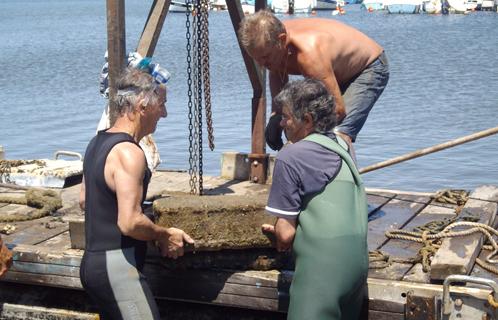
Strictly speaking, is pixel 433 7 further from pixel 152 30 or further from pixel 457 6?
pixel 152 30

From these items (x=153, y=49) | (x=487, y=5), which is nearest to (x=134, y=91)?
(x=153, y=49)

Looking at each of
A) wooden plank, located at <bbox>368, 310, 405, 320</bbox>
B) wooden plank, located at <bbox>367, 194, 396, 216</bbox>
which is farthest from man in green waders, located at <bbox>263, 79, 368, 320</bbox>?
wooden plank, located at <bbox>367, 194, 396, 216</bbox>

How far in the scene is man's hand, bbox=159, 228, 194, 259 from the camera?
494 centimetres

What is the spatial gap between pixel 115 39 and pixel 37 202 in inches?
66.3

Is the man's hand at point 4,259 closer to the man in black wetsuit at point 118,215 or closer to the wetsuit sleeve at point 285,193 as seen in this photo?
the man in black wetsuit at point 118,215

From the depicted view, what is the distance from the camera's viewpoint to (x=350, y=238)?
438cm

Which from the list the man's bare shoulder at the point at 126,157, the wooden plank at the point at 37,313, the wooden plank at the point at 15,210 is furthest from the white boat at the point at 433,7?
the man's bare shoulder at the point at 126,157

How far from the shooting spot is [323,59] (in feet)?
19.5

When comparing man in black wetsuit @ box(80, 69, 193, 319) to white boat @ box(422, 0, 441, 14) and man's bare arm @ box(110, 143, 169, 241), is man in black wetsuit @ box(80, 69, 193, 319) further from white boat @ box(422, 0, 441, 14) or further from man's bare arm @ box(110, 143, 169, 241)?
white boat @ box(422, 0, 441, 14)

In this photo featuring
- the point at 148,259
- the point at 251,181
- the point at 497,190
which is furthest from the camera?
the point at 251,181

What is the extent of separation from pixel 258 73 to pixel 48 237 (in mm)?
2756

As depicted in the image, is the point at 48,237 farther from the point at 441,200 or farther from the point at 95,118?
the point at 95,118

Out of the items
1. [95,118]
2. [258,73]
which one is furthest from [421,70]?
[258,73]

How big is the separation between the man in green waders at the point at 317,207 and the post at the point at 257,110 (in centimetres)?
351
